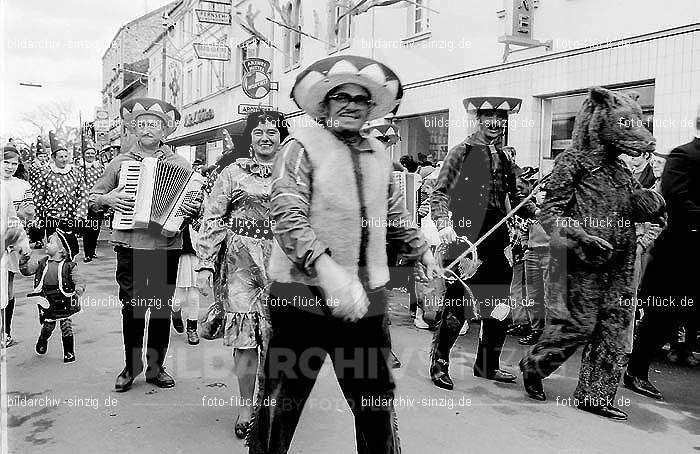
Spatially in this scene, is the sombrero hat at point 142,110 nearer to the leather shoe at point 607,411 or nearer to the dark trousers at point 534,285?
the leather shoe at point 607,411

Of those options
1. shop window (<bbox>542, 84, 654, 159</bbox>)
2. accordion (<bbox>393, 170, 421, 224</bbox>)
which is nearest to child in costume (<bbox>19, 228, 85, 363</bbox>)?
accordion (<bbox>393, 170, 421, 224</bbox>)

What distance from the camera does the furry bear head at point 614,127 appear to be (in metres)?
4.66

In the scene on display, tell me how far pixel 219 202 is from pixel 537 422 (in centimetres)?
248

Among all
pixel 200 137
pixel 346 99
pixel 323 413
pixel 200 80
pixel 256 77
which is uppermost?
pixel 200 80

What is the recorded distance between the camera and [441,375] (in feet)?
17.9

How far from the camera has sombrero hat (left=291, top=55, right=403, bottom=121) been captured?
9.85 feet

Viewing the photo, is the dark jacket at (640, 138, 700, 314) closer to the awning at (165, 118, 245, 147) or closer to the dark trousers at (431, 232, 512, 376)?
the dark trousers at (431, 232, 512, 376)

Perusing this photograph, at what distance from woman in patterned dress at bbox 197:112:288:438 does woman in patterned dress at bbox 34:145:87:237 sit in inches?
176

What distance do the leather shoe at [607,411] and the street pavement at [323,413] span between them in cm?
6

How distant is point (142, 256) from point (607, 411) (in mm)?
3427

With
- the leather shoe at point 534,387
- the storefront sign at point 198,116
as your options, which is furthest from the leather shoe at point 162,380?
the storefront sign at point 198,116

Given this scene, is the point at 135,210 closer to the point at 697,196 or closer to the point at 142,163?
the point at 142,163

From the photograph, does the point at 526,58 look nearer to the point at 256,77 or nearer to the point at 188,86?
the point at 256,77

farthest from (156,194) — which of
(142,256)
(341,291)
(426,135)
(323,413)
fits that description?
(426,135)
